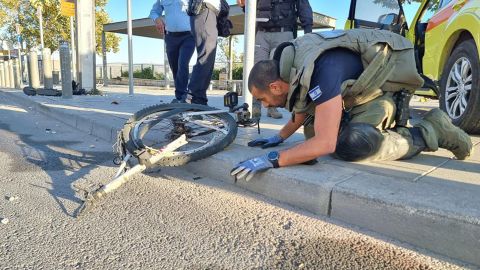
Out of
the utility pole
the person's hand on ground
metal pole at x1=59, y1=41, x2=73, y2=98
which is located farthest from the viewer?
the utility pole

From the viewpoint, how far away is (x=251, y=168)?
2.48 meters

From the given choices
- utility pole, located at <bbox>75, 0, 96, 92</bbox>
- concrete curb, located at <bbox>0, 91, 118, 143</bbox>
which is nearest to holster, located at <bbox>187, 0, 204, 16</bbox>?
concrete curb, located at <bbox>0, 91, 118, 143</bbox>

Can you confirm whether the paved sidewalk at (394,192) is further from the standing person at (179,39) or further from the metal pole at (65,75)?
the metal pole at (65,75)

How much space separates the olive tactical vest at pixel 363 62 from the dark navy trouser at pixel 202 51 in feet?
6.29

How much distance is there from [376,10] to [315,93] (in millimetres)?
3963

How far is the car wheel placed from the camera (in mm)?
3707

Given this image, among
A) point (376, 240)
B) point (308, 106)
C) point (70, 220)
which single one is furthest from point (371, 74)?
point (70, 220)

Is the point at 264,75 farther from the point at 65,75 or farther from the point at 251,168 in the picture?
the point at 65,75

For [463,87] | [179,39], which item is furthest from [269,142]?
[179,39]

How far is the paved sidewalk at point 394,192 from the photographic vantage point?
1.77m

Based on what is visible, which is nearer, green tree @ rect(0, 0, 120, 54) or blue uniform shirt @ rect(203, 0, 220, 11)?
blue uniform shirt @ rect(203, 0, 220, 11)

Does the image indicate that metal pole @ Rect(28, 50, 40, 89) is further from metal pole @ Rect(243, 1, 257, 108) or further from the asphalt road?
the asphalt road

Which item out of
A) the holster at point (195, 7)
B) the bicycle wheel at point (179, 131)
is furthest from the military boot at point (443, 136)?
the holster at point (195, 7)

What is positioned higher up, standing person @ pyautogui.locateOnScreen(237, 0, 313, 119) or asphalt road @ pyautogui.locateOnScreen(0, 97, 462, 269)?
standing person @ pyautogui.locateOnScreen(237, 0, 313, 119)
